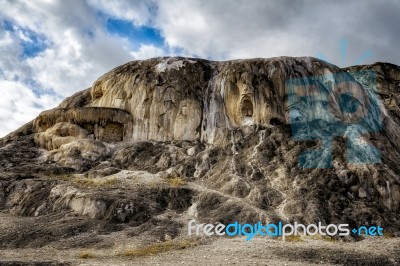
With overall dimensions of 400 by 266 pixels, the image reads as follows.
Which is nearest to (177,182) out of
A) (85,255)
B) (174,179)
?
(174,179)

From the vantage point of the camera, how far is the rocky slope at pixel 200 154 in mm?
28328

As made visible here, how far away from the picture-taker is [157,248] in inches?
930

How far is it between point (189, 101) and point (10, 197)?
18.2 m

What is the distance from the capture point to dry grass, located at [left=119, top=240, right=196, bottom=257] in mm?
22503

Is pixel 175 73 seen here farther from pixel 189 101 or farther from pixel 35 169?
pixel 35 169

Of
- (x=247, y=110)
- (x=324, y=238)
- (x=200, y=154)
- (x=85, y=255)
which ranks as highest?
(x=247, y=110)

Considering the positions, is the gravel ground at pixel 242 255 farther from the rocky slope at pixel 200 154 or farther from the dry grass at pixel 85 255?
the rocky slope at pixel 200 154

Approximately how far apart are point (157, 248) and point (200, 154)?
576 inches

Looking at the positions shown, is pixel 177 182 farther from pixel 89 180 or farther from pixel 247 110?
pixel 247 110

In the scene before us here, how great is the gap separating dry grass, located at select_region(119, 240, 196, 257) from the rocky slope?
4.71 feet

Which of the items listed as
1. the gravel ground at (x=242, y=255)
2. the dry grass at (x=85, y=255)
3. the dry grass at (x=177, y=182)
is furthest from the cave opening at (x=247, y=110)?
the dry grass at (x=85, y=255)

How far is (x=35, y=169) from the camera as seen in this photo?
3544 cm

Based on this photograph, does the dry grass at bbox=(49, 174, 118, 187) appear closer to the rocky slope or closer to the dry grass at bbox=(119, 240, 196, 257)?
the rocky slope

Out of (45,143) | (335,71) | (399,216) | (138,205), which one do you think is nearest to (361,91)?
(335,71)
